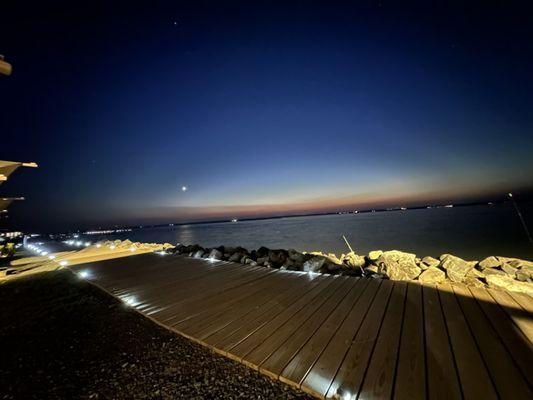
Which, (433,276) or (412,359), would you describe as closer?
(412,359)

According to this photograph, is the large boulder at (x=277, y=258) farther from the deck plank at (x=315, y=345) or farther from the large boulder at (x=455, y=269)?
the large boulder at (x=455, y=269)

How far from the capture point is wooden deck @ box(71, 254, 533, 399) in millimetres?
1948

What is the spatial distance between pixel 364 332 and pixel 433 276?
9.51 ft

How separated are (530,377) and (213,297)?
4.02 metres

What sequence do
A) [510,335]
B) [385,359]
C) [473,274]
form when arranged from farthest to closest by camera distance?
[473,274]
[510,335]
[385,359]

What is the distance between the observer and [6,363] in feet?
9.05

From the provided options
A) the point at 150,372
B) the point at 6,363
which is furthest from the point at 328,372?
the point at 6,363

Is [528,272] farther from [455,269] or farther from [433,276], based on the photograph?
[433,276]

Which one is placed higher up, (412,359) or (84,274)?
(412,359)

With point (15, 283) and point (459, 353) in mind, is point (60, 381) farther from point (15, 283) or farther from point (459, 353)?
point (15, 283)

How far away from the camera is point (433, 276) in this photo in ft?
15.2

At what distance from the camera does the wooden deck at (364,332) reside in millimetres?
1948

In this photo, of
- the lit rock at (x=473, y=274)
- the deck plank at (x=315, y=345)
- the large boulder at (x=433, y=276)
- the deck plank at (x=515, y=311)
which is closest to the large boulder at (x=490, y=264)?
the lit rock at (x=473, y=274)

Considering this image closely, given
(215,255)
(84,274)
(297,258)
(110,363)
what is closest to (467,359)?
(110,363)
